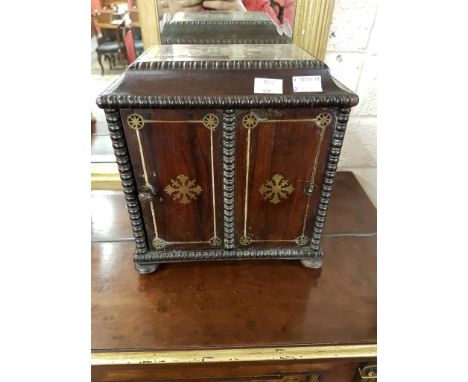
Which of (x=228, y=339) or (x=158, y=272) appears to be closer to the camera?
(x=228, y=339)

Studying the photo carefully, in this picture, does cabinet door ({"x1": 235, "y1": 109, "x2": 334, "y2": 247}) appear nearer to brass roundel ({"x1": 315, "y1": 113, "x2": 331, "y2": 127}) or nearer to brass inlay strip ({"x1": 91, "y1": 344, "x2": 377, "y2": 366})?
brass roundel ({"x1": 315, "y1": 113, "x2": 331, "y2": 127})

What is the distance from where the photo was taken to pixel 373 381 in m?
0.77

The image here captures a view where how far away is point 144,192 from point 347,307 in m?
0.55

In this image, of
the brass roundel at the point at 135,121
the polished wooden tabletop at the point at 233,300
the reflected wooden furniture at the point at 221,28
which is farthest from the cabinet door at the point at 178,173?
the reflected wooden furniture at the point at 221,28

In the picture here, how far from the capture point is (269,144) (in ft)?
2.24

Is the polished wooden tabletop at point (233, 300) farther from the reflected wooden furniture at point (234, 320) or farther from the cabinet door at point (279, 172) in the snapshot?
the cabinet door at point (279, 172)

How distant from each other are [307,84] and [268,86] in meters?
0.08

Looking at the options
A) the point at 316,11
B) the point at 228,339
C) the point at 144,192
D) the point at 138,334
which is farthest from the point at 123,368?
the point at 316,11

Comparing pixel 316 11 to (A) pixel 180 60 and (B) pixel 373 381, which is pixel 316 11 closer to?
(A) pixel 180 60

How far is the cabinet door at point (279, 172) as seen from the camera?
0.66m

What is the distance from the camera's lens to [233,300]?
2.54ft

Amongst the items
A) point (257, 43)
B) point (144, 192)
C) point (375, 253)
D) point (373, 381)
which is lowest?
point (373, 381)

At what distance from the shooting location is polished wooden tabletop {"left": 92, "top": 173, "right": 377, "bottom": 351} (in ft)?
2.29

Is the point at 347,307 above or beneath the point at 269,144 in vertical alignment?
beneath
